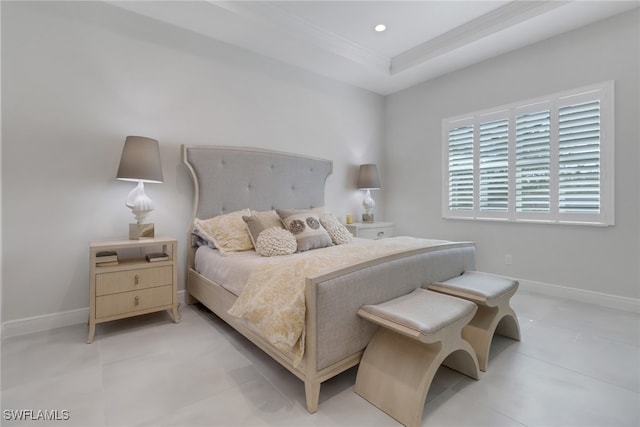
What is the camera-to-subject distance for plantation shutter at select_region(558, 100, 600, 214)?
9.32 ft

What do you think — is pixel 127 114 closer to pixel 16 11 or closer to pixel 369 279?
pixel 16 11

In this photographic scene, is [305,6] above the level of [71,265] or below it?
above

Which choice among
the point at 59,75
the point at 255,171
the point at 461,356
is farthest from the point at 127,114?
the point at 461,356

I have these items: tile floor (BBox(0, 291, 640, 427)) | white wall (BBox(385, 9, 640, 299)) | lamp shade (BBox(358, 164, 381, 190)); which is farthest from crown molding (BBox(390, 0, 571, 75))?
tile floor (BBox(0, 291, 640, 427))

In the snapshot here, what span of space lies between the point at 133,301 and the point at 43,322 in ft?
2.36

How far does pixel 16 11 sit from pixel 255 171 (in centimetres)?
209

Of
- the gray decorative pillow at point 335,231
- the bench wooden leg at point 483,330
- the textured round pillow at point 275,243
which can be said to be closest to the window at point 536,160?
the bench wooden leg at point 483,330

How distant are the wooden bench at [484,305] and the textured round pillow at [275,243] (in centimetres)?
107

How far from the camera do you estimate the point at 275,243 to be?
2.32 metres

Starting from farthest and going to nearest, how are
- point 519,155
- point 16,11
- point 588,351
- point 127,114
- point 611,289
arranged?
point 519,155, point 611,289, point 127,114, point 16,11, point 588,351

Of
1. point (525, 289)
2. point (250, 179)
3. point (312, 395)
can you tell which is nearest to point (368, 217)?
point (250, 179)

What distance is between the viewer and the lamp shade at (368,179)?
4.13 meters

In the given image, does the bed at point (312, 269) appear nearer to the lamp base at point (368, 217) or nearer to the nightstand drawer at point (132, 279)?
the nightstand drawer at point (132, 279)

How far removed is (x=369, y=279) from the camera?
1653mm
